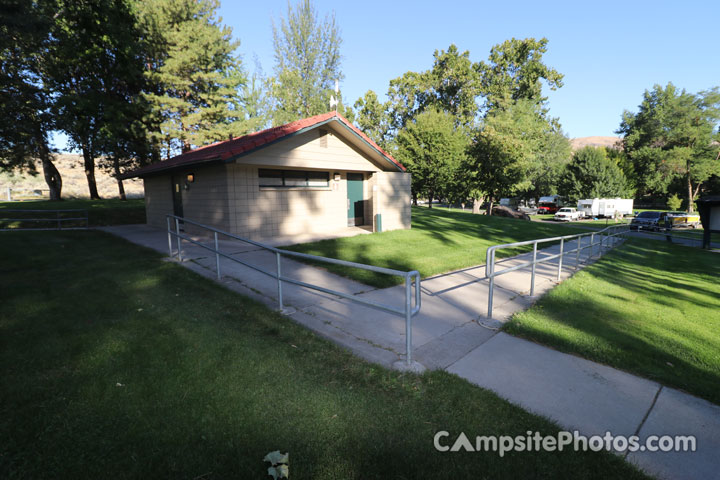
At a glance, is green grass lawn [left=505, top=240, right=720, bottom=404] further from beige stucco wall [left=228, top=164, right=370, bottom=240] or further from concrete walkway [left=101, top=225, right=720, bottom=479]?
beige stucco wall [left=228, top=164, right=370, bottom=240]

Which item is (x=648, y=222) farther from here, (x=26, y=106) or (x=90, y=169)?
(x=90, y=169)

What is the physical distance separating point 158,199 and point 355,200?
360 inches

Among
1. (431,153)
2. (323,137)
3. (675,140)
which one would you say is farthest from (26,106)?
(675,140)

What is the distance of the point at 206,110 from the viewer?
2361 centimetres

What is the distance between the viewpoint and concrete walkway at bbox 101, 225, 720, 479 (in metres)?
2.70

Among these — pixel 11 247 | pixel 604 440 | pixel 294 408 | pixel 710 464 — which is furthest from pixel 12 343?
pixel 11 247

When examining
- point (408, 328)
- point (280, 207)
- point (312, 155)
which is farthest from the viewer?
point (312, 155)

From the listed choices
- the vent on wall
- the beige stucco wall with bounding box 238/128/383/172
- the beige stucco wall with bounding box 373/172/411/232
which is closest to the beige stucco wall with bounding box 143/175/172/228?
the beige stucco wall with bounding box 238/128/383/172

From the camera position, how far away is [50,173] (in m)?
25.5

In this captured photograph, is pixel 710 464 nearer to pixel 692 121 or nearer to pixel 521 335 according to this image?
pixel 521 335

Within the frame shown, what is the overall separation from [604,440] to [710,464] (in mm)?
630

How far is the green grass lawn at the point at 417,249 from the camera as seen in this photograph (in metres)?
8.09

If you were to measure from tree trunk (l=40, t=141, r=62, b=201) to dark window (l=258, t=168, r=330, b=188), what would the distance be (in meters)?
22.7

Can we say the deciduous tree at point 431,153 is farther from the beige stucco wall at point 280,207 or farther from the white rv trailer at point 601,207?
the white rv trailer at point 601,207
